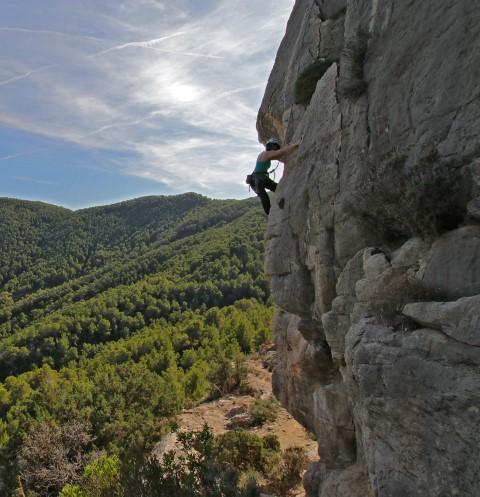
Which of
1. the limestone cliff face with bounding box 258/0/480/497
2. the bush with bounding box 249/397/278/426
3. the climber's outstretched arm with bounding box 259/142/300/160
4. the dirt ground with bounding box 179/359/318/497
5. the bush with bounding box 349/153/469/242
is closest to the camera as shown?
the limestone cliff face with bounding box 258/0/480/497

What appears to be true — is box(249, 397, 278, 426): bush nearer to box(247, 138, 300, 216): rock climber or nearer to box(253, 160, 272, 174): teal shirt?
box(247, 138, 300, 216): rock climber

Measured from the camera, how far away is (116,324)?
81.9 meters

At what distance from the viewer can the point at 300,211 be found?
30.0ft

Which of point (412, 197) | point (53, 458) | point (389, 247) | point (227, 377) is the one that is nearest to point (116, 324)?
point (227, 377)

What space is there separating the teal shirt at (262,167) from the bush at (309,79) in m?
1.75

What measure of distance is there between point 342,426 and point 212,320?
2131 inches

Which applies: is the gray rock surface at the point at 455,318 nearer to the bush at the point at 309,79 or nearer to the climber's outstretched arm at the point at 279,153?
the climber's outstretched arm at the point at 279,153

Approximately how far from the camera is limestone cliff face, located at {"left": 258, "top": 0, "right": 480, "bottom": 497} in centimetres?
432

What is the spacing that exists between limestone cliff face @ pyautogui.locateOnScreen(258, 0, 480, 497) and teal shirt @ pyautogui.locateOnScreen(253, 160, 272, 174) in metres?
1.34

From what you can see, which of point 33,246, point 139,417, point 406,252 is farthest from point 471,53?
point 33,246

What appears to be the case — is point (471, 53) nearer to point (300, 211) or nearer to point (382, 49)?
point (382, 49)

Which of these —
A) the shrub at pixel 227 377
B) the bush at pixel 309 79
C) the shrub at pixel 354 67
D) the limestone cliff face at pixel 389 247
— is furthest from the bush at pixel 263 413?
the shrub at pixel 354 67

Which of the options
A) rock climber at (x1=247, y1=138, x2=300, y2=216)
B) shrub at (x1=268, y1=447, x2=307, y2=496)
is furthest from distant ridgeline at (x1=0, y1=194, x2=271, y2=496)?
rock climber at (x1=247, y1=138, x2=300, y2=216)

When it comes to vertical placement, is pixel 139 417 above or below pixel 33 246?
below
